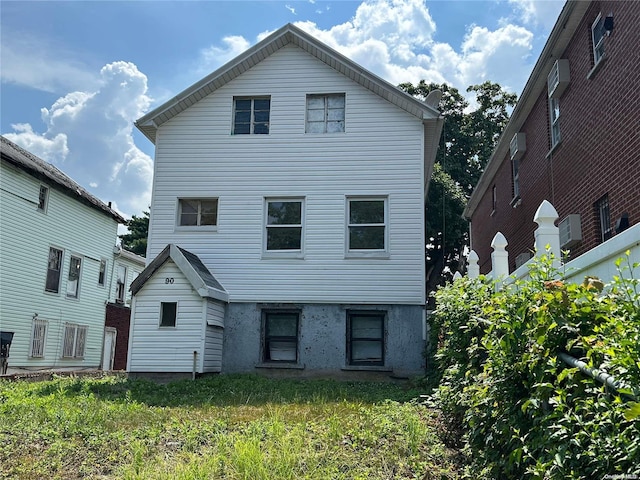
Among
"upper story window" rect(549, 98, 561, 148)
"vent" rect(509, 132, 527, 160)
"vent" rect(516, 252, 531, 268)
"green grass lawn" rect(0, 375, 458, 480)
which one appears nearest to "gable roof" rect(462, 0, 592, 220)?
"vent" rect(509, 132, 527, 160)

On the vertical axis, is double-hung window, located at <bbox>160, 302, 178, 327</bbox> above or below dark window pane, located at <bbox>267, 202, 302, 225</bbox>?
below

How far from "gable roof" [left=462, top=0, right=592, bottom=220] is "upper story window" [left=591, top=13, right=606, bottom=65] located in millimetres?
417

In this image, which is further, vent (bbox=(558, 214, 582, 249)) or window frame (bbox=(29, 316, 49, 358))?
window frame (bbox=(29, 316, 49, 358))

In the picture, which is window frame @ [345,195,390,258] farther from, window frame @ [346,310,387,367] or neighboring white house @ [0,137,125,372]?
neighboring white house @ [0,137,125,372]

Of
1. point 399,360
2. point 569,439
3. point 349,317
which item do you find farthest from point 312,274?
point 569,439

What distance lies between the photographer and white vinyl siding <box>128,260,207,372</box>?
1309 centimetres

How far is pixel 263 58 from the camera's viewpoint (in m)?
15.4

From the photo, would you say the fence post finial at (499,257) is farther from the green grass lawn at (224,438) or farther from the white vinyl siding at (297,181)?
the white vinyl siding at (297,181)

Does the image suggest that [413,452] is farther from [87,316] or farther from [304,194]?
[87,316]

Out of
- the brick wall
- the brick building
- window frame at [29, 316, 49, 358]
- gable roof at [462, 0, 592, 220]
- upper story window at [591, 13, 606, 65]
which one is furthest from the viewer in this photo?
the brick wall

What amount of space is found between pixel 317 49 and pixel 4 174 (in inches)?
435

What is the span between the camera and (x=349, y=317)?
46.3 ft

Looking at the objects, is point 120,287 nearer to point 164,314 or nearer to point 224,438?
point 164,314

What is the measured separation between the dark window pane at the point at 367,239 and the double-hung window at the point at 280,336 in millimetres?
2222
